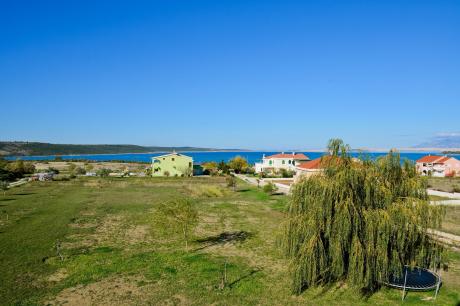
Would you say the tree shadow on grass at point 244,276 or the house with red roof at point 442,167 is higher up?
the house with red roof at point 442,167

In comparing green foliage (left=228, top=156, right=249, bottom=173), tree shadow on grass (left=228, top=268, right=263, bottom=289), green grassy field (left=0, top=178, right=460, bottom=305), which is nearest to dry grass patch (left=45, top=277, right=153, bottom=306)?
green grassy field (left=0, top=178, right=460, bottom=305)

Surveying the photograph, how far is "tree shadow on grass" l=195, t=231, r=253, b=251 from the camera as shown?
1017 inches

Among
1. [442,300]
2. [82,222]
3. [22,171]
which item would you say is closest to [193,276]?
[442,300]

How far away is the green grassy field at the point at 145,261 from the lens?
16.1 metres

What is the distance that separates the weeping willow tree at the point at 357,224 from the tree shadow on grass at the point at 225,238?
32.4ft

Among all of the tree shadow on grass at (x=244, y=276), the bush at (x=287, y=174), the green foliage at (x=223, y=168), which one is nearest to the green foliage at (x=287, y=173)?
the bush at (x=287, y=174)

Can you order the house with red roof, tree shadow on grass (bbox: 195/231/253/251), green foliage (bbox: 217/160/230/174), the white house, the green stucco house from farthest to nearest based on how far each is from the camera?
1. green foliage (bbox: 217/160/230/174)
2. the white house
3. the green stucco house
4. the house with red roof
5. tree shadow on grass (bbox: 195/231/253/251)

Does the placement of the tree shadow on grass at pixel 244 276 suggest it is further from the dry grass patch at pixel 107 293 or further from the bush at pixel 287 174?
the bush at pixel 287 174

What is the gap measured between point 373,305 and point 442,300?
3.56 metres

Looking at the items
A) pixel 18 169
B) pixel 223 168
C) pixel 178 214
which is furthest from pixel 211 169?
pixel 178 214

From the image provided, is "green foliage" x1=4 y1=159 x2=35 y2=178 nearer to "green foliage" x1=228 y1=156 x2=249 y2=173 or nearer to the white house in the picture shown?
"green foliage" x1=228 y1=156 x2=249 y2=173

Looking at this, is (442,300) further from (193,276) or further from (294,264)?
(193,276)

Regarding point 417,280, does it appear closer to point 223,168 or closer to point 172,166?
point 172,166

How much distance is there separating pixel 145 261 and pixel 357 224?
510 inches
